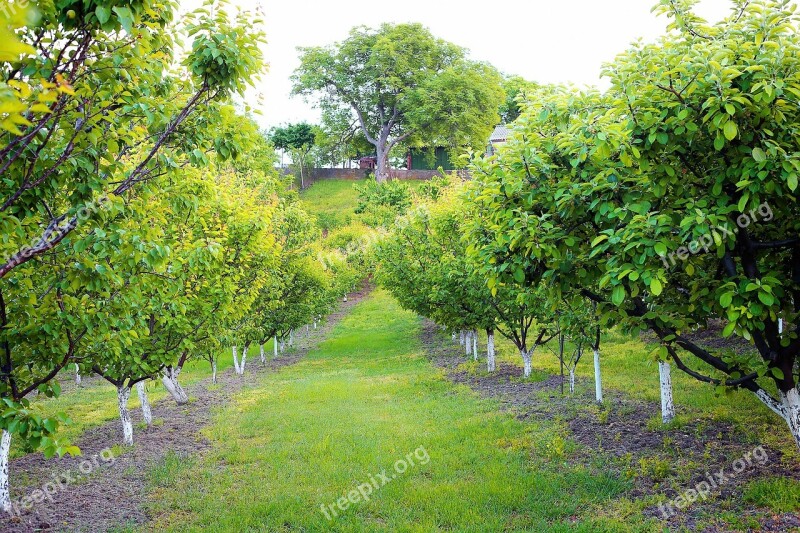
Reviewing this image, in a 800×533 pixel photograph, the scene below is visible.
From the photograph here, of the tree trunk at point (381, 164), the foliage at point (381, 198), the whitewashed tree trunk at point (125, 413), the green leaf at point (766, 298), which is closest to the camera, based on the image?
the green leaf at point (766, 298)

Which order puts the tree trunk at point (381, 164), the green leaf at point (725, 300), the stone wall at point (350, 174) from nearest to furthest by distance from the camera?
the green leaf at point (725, 300), the tree trunk at point (381, 164), the stone wall at point (350, 174)

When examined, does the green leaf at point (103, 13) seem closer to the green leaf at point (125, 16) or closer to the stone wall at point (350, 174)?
the green leaf at point (125, 16)

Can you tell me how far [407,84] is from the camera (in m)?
57.1

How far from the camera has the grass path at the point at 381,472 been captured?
7.29 m

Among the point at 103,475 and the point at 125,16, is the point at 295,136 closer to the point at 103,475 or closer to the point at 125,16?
the point at 103,475

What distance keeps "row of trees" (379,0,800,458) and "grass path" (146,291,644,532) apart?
2.72 meters

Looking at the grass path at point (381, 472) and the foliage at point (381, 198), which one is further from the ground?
the foliage at point (381, 198)

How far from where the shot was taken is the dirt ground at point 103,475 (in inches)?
305

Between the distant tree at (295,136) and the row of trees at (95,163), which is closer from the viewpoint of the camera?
the row of trees at (95,163)

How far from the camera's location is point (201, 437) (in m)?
12.5

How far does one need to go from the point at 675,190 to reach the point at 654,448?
4.94 m

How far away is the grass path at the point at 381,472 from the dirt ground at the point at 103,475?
0.44 meters

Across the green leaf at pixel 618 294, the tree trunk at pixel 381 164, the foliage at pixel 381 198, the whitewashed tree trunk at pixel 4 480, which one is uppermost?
the tree trunk at pixel 381 164

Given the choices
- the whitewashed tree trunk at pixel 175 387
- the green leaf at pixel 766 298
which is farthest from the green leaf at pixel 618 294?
the whitewashed tree trunk at pixel 175 387
